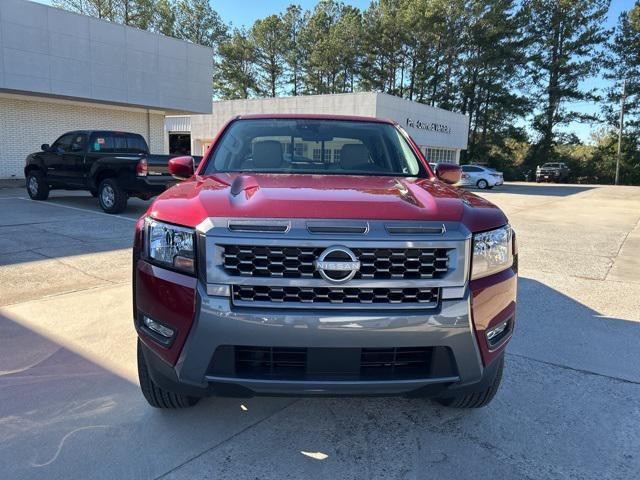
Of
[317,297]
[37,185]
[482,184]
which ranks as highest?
[482,184]

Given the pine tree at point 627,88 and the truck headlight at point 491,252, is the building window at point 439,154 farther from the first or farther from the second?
the truck headlight at point 491,252

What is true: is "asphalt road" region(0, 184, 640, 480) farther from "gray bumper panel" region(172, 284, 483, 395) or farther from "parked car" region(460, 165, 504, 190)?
"parked car" region(460, 165, 504, 190)

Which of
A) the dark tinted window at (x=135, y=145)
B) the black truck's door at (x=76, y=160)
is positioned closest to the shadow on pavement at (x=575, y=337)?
the dark tinted window at (x=135, y=145)

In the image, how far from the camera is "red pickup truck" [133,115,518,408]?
204 cm

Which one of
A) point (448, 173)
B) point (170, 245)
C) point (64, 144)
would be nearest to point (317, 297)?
point (170, 245)

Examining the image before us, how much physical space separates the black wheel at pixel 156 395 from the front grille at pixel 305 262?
0.95 metres

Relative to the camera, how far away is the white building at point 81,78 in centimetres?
1680

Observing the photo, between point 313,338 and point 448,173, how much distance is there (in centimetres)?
210

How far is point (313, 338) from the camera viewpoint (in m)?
2.02

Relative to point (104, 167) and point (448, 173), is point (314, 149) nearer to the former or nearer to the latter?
point (448, 173)

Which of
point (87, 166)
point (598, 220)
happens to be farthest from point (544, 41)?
point (87, 166)

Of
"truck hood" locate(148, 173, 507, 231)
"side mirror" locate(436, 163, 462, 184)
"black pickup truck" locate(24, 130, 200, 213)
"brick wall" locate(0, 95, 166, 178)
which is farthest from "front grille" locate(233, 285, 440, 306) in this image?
"brick wall" locate(0, 95, 166, 178)

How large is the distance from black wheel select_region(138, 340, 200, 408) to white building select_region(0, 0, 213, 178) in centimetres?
1802

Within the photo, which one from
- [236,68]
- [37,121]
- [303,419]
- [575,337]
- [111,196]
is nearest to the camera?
[303,419]
